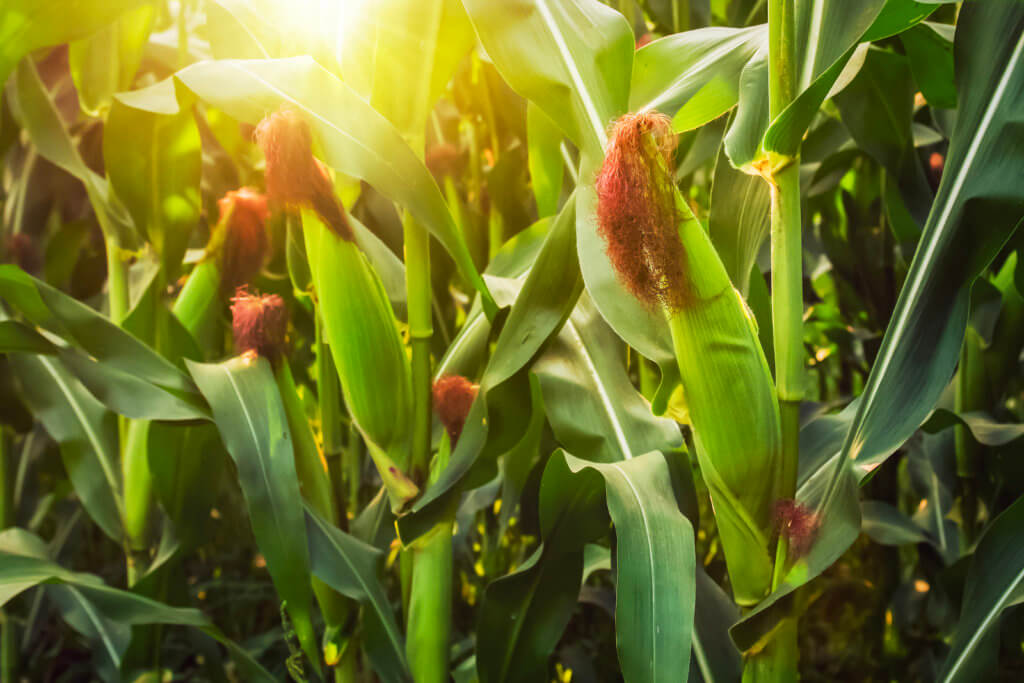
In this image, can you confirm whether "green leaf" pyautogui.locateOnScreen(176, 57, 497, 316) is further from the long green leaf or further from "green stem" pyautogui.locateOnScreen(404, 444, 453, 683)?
"green stem" pyautogui.locateOnScreen(404, 444, 453, 683)

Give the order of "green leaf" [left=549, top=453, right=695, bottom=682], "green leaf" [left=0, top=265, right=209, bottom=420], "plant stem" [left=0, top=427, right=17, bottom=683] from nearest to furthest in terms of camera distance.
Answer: "green leaf" [left=549, top=453, right=695, bottom=682], "green leaf" [left=0, top=265, right=209, bottom=420], "plant stem" [left=0, top=427, right=17, bottom=683]

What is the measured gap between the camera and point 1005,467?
90 centimetres

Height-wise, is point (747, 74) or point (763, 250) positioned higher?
point (747, 74)

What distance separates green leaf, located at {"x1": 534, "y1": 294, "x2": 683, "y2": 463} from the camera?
63cm

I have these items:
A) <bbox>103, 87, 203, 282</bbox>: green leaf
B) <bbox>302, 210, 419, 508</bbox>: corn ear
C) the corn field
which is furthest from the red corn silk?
<bbox>103, 87, 203, 282</bbox>: green leaf

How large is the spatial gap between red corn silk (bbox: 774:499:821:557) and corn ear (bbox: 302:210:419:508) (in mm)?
321

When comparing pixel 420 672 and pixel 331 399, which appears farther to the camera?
pixel 331 399

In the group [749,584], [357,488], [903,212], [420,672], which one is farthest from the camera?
[357,488]

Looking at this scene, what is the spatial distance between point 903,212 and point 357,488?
89 cm

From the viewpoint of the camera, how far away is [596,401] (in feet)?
2.15

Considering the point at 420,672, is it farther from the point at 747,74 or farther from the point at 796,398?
the point at 747,74

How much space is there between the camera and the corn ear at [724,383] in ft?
1.63

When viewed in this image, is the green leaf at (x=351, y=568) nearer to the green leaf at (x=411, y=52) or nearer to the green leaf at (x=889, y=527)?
the green leaf at (x=411, y=52)

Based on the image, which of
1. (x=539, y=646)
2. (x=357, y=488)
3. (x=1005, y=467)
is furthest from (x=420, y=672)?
(x=1005, y=467)
